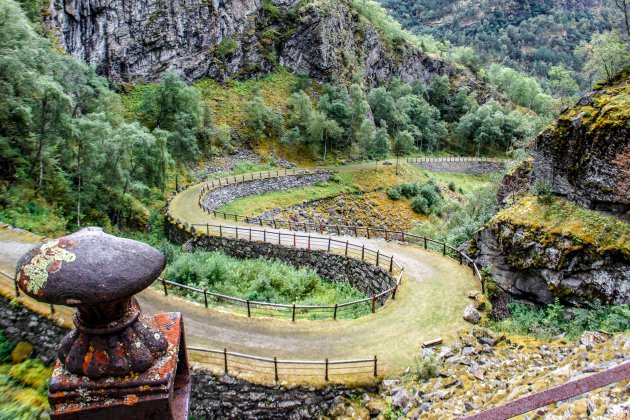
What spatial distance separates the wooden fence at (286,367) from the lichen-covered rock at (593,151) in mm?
10892

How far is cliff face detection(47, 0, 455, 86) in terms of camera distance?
51250mm

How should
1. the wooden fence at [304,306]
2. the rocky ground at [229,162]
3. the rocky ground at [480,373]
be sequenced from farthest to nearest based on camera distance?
the rocky ground at [229,162] → the wooden fence at [304,306] → the rocky ground at [480,373]

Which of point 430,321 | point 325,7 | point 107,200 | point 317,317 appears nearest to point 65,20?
point 107,200

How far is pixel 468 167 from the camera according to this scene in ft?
250

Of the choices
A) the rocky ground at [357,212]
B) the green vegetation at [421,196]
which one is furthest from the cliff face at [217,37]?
the rocky ground at [357,212]

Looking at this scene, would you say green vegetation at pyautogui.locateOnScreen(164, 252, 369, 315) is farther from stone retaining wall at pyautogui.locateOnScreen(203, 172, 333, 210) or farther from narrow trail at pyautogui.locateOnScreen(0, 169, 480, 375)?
stone retaining wall at pyautogui.locateOnScreen(203, 172, 333, 210)

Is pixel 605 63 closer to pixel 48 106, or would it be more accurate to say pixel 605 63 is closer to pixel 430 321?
pixel 430 321

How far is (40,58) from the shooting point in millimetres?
24781

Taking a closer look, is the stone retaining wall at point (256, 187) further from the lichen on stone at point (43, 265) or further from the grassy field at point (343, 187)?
the lichen on stone at point (43, 265)

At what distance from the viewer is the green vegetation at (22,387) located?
870 centimetres

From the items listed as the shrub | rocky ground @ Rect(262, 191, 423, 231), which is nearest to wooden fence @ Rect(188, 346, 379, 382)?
rocky ground @ Rect(262, 191, 423, 231)

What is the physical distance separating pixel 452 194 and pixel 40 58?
5481 cm

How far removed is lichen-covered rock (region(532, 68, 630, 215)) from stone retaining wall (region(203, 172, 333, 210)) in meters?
31.3

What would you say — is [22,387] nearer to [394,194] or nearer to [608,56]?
[608,56]
